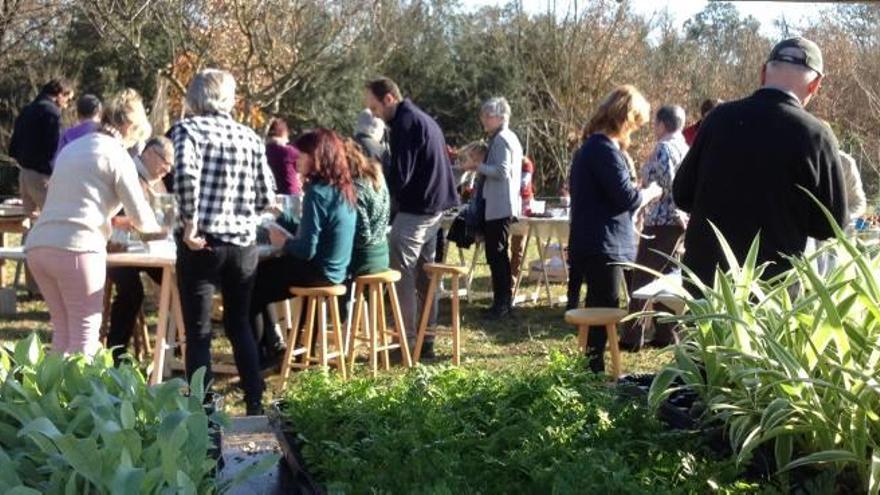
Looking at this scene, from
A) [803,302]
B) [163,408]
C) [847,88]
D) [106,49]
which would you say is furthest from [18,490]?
[106,49]

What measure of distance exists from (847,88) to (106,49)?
43.1ft

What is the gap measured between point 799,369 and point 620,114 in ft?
12.4

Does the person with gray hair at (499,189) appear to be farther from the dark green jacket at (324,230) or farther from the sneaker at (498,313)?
the dark green jacket at (324,230)

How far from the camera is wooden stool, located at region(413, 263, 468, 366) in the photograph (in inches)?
277

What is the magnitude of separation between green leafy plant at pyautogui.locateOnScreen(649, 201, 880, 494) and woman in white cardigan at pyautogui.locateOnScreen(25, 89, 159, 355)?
3.25 meters

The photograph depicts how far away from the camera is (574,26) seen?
17.1 m

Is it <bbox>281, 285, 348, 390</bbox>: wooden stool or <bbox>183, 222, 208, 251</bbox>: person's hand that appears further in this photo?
<bbox>281, 285, 348, 390</bbox>: wooden stool

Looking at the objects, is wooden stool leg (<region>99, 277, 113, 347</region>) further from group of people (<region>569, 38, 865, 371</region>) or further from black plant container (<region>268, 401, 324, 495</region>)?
black plant container (<region>268, 401, 324, 495</region>)

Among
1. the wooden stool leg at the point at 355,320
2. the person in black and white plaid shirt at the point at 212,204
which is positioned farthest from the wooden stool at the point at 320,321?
the person in black and white plaid shirt at the point at 212,204

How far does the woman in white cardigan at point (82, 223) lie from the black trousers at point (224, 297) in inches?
11.2

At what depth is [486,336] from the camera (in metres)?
8.48

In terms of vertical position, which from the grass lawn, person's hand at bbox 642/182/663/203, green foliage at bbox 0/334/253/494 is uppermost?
person's hand at bbox 642/182/663/203

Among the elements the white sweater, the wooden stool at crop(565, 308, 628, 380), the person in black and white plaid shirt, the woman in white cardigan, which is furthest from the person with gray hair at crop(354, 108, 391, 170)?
the white sweater

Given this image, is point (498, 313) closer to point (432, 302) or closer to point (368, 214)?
point (432, 302)
